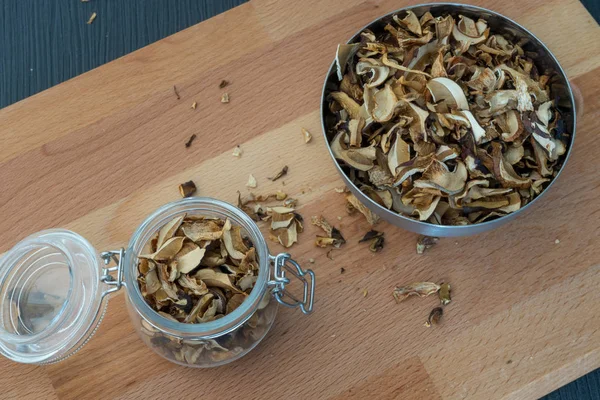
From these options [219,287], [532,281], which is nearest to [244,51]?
[219,287]

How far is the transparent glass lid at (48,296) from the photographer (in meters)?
0.60

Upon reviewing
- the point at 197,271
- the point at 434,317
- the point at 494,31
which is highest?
the point at 494,31

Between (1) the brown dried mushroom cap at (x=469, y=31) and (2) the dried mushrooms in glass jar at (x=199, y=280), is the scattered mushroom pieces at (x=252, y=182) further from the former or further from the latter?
(1) the brown dried mushroom cap at (x=469, y=31)

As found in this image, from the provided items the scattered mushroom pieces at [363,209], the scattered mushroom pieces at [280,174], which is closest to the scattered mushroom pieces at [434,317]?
the scattered mushroom pieces at [363,209]

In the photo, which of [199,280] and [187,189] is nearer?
[199,280]

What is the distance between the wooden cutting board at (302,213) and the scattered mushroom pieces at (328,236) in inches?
0.4

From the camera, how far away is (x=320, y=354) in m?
0.69

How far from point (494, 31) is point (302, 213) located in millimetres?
301

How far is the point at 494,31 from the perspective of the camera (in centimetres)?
74

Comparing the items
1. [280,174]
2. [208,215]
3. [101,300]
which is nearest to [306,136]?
[280,174]

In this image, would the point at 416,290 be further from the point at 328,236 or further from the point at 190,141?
the point at 190,141

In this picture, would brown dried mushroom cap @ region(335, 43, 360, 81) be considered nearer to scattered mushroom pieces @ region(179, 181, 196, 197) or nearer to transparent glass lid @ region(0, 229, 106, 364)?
scattered mushroom pieces @ region(179, 181, 196, 197)

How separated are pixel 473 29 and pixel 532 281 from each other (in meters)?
0.29

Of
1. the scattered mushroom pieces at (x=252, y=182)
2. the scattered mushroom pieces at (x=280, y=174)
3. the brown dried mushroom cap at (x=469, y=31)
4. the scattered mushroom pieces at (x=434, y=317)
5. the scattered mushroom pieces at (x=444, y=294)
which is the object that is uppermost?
the brown dried mushroom cap at (x=469, y=31)
